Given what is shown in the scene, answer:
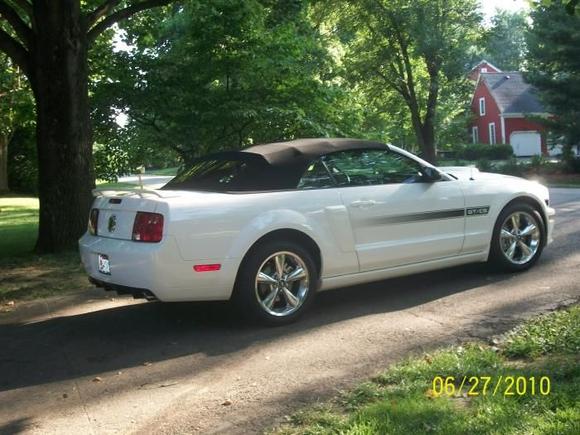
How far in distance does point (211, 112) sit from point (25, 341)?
A: 635 cm

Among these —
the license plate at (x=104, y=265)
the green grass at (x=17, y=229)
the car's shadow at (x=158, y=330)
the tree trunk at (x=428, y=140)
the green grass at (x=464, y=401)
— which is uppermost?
A: the tree trunk at (x=428, y=140)

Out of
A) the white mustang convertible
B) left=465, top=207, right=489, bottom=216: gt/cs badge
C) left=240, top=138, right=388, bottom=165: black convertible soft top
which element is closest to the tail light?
the white mustang convertible

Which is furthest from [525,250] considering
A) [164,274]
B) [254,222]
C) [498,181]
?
[164,274]

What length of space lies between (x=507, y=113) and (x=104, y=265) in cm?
5128

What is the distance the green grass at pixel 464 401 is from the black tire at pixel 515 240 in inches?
89.8

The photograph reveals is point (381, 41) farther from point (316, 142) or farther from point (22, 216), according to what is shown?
point (316, 142)

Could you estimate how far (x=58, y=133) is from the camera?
942cm

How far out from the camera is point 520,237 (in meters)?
7.12

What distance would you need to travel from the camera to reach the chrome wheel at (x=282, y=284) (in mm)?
→ 5578

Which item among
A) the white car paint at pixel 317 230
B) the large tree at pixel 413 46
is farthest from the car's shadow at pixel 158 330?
the large tree at pixel 413 46

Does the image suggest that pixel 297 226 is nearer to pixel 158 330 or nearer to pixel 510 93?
pixel 158 330

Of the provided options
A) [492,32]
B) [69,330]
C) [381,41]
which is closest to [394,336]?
[69,330]

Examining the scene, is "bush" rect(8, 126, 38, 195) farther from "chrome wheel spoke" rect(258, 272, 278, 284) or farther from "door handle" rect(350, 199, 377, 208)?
"chrome wheel spoke" rect(258, 272, 278, 284)

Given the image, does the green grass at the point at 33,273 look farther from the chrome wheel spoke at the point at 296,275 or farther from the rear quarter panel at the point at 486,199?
the rear quarter panel at the point at 486,199
